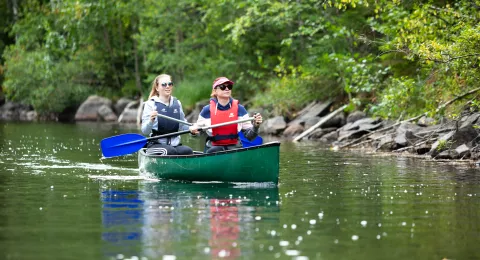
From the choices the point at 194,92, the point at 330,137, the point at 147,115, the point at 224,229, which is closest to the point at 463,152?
the point at 147,115

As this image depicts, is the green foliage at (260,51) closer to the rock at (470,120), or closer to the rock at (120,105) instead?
the rock at (470,120)

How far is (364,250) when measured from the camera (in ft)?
21.5

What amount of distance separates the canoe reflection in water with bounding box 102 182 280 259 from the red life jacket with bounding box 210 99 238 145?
2.41 ft

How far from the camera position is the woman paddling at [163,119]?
11940 mm

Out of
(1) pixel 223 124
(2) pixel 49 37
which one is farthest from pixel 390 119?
(2) pixel 49 37

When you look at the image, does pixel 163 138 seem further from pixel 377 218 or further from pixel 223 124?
pixel 377 218

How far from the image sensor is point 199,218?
811 cm

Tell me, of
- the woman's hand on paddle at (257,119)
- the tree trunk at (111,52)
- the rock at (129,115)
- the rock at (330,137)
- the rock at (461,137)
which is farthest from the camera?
the tree trunk at (111,52)

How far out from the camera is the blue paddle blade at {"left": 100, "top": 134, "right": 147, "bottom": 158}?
12.4 meters

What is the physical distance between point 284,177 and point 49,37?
27.1m

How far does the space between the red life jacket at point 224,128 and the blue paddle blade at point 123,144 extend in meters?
1.15

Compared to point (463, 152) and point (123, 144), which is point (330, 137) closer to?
point (463, 152)

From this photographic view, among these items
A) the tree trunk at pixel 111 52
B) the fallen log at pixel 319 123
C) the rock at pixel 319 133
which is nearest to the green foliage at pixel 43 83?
the tree trunk at pixel 111 52

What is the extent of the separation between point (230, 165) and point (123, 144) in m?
2.17
